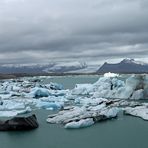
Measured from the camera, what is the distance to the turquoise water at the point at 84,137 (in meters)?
12.9

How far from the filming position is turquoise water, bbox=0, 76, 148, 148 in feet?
42.5

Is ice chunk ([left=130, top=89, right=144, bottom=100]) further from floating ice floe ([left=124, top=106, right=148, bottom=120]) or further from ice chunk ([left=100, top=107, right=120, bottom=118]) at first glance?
ice chunk ([left=100, top=107, right=120, bottom=118])

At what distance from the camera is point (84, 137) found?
45.7 feet

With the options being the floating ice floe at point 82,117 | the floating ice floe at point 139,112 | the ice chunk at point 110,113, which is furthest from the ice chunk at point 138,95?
the ice chunk at point 110,113

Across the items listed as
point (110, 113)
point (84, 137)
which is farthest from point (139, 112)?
point (84, 137)

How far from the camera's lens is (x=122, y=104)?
2153 cm

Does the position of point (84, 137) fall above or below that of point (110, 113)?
below

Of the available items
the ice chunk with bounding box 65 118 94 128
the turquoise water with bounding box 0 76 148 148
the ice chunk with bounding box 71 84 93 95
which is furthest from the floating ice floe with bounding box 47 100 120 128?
the ice chunk with bounding box 71 84 93 95

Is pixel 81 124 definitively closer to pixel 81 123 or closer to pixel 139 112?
pixel 81 123

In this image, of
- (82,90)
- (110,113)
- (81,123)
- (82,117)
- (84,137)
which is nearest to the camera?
(84,137)

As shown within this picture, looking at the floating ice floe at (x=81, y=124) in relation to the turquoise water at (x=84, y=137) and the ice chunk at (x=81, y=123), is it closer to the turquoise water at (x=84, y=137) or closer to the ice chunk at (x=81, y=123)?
the ice chunk at (x=81, y=123)

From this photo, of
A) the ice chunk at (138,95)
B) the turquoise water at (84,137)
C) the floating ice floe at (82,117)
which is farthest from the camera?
the ice chunk at (138,95)

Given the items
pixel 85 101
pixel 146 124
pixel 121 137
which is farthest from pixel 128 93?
pixel 121 137

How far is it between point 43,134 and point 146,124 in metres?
4.51
